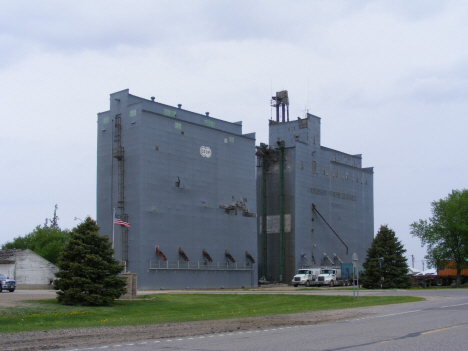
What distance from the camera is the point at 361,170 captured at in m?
88.8

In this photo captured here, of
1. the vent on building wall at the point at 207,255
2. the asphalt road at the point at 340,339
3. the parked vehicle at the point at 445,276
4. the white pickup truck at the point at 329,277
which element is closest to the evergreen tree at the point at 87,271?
the asphalt road at the point at 340,339

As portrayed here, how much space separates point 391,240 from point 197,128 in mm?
24137

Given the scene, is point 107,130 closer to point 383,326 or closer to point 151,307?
point 151,307

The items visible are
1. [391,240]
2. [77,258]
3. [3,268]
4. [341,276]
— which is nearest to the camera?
[77,258]

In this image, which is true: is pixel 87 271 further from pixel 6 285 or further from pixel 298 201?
pixel 298 201

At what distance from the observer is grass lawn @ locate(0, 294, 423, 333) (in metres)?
20.2

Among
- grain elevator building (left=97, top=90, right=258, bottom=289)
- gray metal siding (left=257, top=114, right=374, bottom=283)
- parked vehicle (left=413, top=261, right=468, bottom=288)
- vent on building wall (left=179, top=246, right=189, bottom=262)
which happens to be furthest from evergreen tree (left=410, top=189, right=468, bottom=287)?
vent on building wall (left=179, top=246, right=189, bottom=262)

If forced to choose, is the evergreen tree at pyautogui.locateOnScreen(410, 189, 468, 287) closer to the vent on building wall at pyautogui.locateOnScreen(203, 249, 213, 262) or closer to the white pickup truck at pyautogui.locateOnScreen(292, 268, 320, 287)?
the white pickup truck at pyautogui.locateOnScreen(292, 268, 320, 287)

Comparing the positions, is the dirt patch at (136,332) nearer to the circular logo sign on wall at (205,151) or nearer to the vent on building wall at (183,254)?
the vent on building wall at (183,254)

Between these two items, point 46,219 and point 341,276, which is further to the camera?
point 46,219

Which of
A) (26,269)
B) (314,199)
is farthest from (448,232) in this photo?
(26,269)

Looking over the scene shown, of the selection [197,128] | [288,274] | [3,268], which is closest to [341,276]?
A: [288,274]

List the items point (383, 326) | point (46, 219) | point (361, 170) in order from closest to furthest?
point (383, 326)
point (361, 170)
point (46, 219)

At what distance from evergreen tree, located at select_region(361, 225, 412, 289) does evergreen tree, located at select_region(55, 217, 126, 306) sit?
31452mm
